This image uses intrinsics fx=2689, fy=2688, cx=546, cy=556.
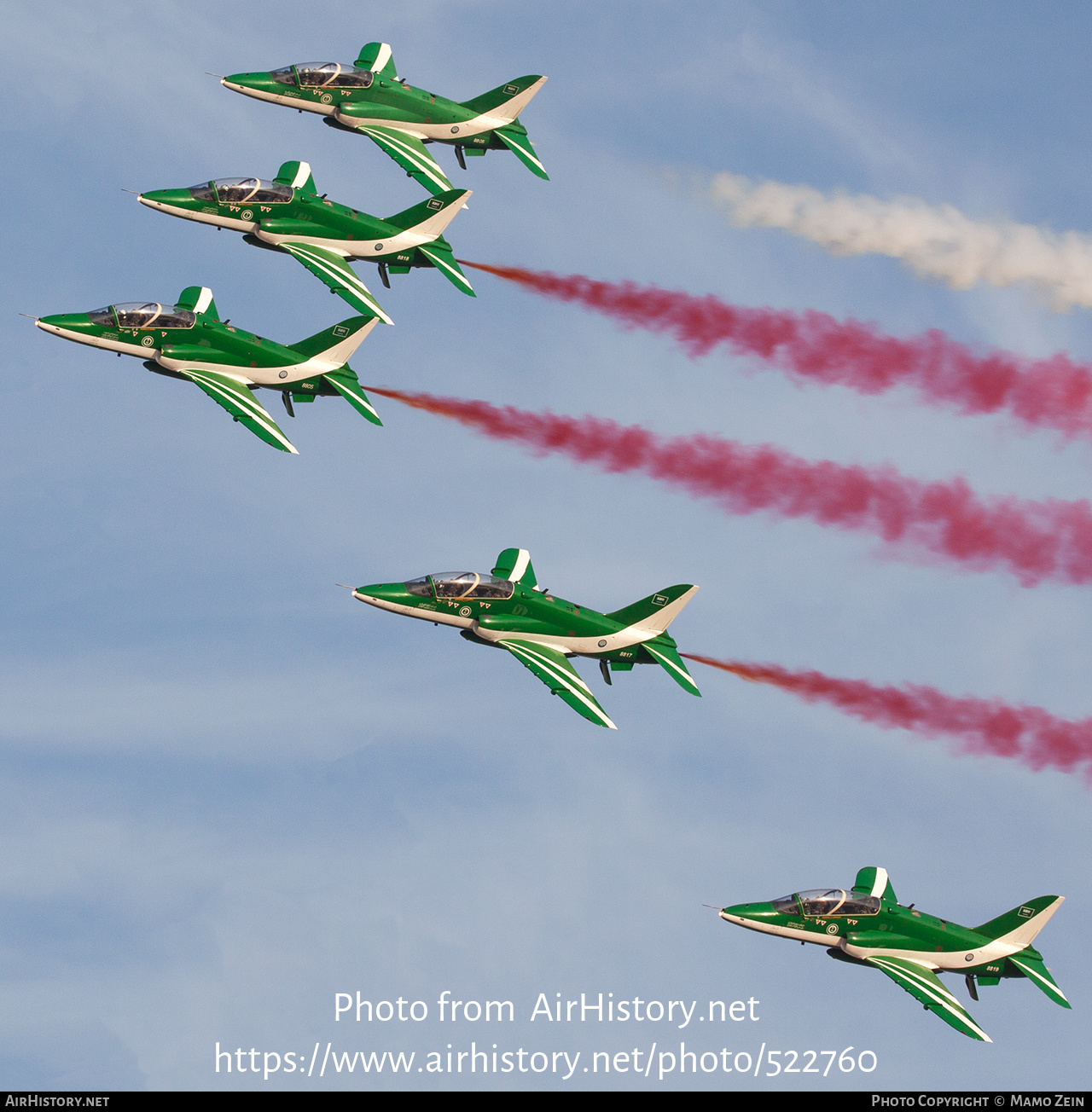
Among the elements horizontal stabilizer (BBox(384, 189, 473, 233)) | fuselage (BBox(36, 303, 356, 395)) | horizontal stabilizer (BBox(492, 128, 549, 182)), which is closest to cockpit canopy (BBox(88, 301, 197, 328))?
fuselage (BBox(36, 303, 356, 395))

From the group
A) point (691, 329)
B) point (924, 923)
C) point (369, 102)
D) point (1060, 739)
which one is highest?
point (369, 102)

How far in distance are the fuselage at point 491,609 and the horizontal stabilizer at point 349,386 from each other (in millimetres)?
8470

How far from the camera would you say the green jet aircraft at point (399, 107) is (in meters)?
128

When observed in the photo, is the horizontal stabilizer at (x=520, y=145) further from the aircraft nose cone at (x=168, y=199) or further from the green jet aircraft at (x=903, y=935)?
the green jet aircraft at (x=903, y=935)

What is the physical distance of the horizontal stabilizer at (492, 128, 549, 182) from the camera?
129750 millimetres

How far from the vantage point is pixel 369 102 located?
129 meters

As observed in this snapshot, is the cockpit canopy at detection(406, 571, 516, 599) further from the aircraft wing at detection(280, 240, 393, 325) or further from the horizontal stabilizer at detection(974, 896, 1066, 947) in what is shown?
the horizontal stabilizer at detection(974, 896, 1066, 947)

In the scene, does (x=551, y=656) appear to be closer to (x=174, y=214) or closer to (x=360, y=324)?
(x=360, y=324)

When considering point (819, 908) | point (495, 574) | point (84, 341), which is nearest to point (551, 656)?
point (495, 574)

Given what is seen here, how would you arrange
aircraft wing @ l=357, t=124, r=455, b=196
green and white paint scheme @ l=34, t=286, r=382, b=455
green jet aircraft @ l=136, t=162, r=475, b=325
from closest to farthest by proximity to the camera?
green and white paint scheme @ l=34, t=286, r=382, b=455
green jet aircraft @ l=136, t=162, r=475, b=325
aircraft wing @ l=357, t=124, r=455, b=196

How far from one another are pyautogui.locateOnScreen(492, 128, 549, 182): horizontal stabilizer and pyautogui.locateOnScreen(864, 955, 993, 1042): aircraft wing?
4177cm

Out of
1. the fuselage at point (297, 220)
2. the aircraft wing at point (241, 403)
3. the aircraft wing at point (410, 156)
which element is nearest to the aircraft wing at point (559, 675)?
the aircraft wing at point (241, 403)

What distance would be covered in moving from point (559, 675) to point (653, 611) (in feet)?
19.8

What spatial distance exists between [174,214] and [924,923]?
4631 cm
